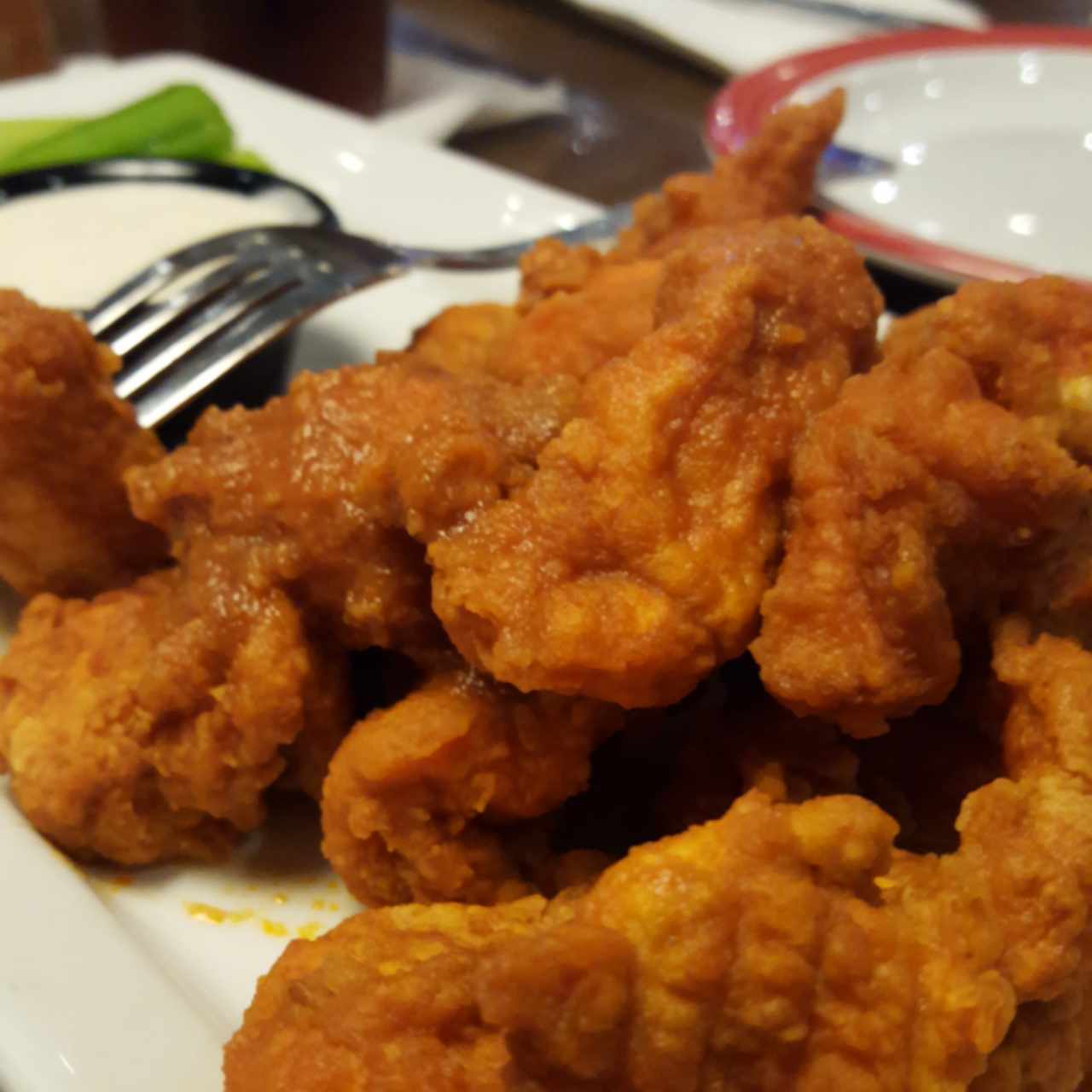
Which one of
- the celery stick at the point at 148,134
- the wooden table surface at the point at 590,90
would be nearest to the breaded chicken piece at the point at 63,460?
the celery stick at the point at 148,134

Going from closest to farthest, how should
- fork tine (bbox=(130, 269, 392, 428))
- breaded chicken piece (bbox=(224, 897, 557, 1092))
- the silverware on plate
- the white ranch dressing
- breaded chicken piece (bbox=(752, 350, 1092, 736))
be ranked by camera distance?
breaded chicken piece (bbox=(224, 897, 557, 1092)) → breaded chicken piece (bbox=(752, 350, 1092, 736)) → fork tine (bbox=(130, 269, 392, 428)) → the white ranch dressing → the silverware on plate

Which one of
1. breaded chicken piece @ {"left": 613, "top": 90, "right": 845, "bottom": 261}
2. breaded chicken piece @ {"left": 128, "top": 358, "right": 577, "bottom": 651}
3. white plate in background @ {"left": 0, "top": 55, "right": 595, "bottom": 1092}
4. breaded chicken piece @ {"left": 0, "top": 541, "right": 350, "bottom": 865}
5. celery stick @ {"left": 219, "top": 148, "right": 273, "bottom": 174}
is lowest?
white plate in background @ {"left": 0, "top": 55, "right": 595, "bottom": 1092}

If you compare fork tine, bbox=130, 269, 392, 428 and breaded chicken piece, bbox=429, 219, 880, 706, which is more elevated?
breaded chicken piece, bbox=429, 219, 880, 706

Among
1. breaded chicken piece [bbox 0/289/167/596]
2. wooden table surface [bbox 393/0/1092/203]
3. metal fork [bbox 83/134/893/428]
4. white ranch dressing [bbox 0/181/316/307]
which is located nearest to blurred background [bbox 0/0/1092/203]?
wooden table surface [bbox 393/0/1092/203]

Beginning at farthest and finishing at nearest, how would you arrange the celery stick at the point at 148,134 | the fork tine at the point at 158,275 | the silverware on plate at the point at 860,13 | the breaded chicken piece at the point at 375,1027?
the silverware on plate at the point at 860,13 → the celery stick at the point at 148,134 → the fork tine at the point at 158,275 → the breaded chicken piece at the point at 375,1027

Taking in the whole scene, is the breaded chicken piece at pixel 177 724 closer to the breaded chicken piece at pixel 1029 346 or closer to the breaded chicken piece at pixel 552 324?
the breaded chicken piece at pixel 552 324

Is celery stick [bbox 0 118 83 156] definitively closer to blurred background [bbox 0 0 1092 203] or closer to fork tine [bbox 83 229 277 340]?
fork tine [bbox 83 229 277 340]
